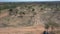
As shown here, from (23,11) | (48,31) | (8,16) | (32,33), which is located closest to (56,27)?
(48,31)

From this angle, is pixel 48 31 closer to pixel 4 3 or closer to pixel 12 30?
pixel 12 30

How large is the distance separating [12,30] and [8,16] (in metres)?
0.14

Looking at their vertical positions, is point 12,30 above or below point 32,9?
below

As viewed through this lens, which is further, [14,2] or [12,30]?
[14,2]

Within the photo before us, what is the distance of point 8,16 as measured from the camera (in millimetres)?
1052

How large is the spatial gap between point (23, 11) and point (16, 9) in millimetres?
70

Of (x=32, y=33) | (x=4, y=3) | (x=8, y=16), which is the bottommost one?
(x=32, y=33)

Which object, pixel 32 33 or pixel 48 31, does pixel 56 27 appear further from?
pixel 32 33

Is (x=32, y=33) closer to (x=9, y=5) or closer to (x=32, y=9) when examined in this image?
(x=32, y=9)

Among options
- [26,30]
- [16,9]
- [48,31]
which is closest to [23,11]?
[16,9]

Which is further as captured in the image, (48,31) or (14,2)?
(14,2)

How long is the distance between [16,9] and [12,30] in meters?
0.21

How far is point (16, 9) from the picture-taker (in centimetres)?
109

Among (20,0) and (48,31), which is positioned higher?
(20,0)
